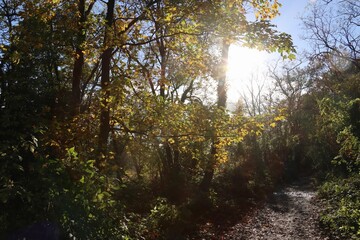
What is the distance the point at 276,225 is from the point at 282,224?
23 centimetres

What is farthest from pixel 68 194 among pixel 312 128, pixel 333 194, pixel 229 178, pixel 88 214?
pixel 312 128

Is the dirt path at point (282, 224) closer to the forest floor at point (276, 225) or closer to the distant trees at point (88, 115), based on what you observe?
the forest floor at point (276, 225)

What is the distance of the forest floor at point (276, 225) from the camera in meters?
9.99

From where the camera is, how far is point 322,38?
21.9m

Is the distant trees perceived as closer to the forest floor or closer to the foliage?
the forest floor

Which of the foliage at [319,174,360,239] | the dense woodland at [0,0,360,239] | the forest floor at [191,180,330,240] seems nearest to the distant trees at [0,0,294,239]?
the dense woodland at [0,0,360,239]

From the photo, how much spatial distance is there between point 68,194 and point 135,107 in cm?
423

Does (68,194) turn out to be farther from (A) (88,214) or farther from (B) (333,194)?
(B) (333,194)

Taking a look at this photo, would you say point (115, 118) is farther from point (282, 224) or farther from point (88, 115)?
point (282, 224)

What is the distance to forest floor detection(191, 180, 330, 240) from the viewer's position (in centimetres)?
999

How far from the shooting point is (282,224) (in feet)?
37.8

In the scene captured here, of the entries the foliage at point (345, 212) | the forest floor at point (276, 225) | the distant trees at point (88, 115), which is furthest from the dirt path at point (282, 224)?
the distant trees at point (88, 115)

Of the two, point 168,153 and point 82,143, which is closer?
point 82,143

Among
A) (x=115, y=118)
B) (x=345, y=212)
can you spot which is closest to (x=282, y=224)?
(x=345, y=212)
